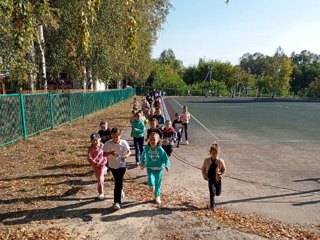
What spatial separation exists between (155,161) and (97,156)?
1160 millimetres

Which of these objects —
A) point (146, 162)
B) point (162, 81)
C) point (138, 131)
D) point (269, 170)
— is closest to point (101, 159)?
point (146, 162)

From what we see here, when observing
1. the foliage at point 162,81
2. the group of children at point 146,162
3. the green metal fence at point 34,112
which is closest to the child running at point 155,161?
the group of children at point 146,162

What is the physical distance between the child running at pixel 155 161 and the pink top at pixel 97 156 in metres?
0.80

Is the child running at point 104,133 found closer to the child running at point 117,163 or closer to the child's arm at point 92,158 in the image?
the child's arm at point 92,158

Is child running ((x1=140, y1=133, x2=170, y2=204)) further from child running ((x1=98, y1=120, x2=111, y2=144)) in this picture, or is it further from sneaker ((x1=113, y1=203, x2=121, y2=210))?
child running ((x1=98, y1=120, x2=111, y2=144))

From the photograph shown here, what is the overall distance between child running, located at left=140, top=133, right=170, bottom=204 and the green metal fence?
7.44 metres

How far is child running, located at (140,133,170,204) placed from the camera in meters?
6.31

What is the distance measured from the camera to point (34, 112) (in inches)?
566

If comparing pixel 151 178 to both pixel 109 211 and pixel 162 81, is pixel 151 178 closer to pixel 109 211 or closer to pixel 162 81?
pixel 109 211

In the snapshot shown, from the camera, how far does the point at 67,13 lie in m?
15.3

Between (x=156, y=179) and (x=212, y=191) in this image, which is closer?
(x=212, y=191)

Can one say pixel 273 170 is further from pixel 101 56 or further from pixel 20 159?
pixel 101 56

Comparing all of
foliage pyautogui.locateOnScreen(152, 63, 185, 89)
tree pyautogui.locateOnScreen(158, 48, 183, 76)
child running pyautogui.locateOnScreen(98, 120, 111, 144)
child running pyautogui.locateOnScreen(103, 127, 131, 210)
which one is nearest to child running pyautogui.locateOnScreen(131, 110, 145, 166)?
child running pyautogui.locateOnScreen(98, 120, 111, 144)

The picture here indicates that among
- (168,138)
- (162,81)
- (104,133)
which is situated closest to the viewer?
(104,133)
